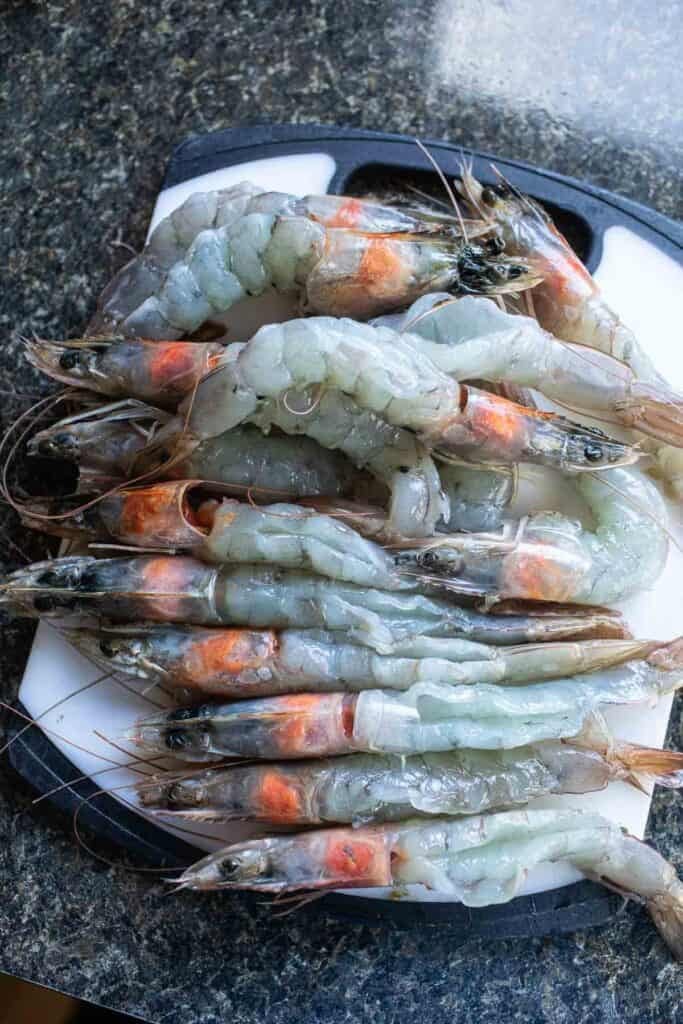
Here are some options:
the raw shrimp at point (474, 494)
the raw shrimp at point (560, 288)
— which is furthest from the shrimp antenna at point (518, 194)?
the raw shrimp at point (474, 494)

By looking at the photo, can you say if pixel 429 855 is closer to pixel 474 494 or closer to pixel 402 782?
pixel 402 782

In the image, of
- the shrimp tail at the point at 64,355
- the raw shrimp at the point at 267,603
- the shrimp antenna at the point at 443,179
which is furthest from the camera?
the shrimp antenna at the point at 443,179

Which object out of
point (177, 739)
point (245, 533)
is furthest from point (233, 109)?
point (177, 739)

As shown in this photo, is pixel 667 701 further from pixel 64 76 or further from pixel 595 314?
pixel 64 76

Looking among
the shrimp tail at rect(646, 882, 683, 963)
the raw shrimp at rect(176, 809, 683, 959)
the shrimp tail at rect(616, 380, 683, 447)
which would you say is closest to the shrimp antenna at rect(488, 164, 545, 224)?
the shrimp tail at rect(616, 380, 683, 447)

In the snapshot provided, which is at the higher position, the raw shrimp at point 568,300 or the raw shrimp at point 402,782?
the raw shrimp at point 568,300

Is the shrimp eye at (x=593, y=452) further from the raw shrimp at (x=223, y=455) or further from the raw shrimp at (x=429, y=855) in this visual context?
the raw shrimp at (x=429, y=855)
